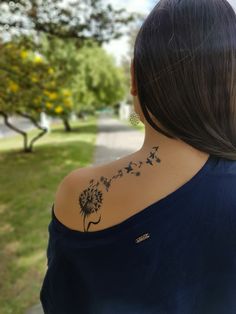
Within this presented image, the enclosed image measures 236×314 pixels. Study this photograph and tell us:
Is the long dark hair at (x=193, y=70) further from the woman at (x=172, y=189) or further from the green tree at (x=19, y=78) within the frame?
the green tree at (x=19, y=78)

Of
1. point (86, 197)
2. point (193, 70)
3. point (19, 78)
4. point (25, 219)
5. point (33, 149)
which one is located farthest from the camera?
point (33, 149)

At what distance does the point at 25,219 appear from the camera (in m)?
5.46

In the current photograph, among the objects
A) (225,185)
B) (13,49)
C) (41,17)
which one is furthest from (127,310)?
(13,49)

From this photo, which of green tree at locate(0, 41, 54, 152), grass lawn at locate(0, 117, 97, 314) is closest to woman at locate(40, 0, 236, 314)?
grass lawn at locate(0, 117, 97, 314)

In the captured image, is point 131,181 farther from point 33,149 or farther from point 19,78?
point 33,149

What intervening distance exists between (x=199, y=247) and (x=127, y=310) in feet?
0.89

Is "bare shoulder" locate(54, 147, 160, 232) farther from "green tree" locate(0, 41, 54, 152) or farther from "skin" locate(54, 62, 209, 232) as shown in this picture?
"green tree" locate(0, 41, 54, 152)

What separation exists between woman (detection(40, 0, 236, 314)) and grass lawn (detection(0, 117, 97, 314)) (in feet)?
8.12

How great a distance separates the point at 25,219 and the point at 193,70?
193 inches

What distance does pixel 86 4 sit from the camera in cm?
666

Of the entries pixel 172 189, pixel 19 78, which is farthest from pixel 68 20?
pixel 172 189

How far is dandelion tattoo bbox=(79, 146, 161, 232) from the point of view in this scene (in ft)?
3.24

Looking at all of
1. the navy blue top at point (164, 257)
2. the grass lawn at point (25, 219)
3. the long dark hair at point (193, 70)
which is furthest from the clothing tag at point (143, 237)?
the grass lawn at point (25, 219)

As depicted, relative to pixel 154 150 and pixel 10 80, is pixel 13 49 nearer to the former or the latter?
pixel 10 80
